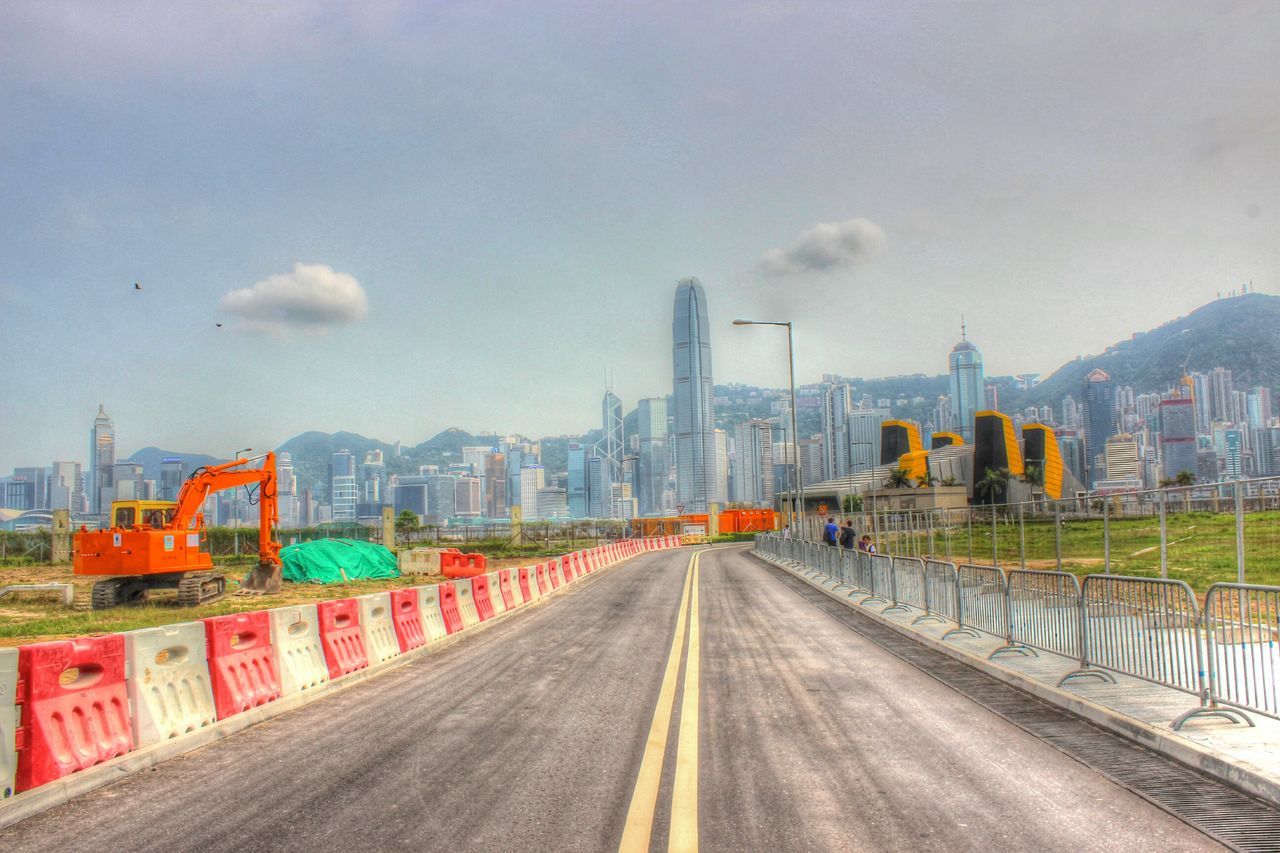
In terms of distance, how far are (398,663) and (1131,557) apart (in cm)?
1079

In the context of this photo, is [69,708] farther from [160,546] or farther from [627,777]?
[160,546]

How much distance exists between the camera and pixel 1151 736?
7.21m

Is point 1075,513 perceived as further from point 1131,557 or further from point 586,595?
point 586,595

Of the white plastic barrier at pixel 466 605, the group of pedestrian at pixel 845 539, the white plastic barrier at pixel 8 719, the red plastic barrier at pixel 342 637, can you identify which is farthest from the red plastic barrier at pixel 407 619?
the group of pedestrian at pixel 845 539

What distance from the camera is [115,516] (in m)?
26.1

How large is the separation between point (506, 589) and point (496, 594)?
1067 millimetres

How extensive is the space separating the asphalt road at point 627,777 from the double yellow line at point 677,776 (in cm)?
2

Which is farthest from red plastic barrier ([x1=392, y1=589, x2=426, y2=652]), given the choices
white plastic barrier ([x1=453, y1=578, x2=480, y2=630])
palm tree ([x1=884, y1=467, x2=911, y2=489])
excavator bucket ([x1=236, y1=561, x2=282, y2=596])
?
palm tree ([x1=884, y1=467, x2=911, y2=489])

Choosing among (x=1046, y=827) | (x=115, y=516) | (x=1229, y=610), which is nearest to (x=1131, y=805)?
(x=1046, y=827)

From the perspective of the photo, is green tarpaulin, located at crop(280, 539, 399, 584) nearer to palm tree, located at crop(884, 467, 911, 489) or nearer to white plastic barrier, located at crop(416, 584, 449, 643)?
white plastic barrier, located at crop(416, 584, 449, 643)

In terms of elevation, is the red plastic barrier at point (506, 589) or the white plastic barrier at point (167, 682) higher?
the white plastic barrier at point (167, 682)

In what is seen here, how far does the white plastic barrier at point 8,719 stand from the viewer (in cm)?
579

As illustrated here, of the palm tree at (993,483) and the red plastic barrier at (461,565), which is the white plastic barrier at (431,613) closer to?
the red plastic barrier at (461,565)

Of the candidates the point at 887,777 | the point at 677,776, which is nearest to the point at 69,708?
the point at 677,776
